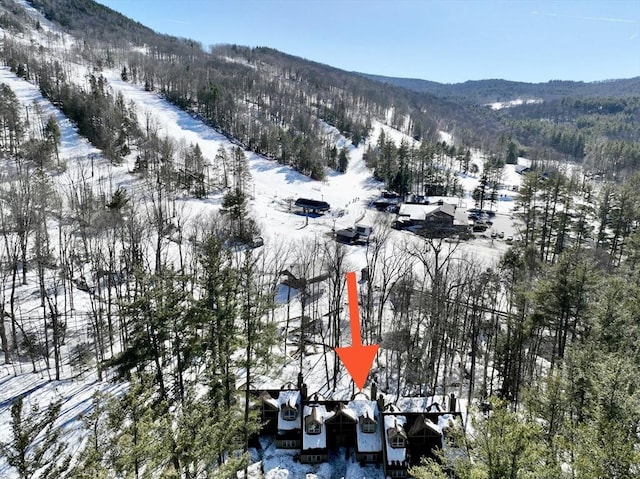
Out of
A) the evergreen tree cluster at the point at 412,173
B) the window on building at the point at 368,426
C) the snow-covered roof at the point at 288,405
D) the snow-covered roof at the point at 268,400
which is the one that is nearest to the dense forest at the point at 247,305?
the evergreen tree cluster at the point at 412,173

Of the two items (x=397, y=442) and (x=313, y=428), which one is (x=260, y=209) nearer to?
(x=313, y=428)

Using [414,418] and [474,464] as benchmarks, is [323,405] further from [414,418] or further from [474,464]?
[474,464]

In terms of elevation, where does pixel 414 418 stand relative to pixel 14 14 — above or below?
below

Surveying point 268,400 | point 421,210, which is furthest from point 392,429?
point 421,210

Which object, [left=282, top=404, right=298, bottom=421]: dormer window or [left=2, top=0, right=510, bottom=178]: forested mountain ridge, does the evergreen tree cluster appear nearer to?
[left=2, top=0, right=510, bottom=178]: forested mountain ridge

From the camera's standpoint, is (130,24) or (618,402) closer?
(618,402)

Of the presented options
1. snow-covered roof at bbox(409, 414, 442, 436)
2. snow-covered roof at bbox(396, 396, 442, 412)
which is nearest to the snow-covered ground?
snow-covered roof at bbox(409, 414, 442, 436)

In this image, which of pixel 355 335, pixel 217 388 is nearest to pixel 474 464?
pixel 217 388
